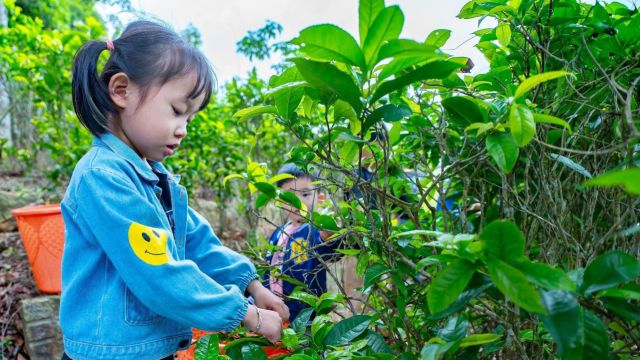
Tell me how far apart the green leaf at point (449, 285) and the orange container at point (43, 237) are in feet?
10.8

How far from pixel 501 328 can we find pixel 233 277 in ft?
2.52

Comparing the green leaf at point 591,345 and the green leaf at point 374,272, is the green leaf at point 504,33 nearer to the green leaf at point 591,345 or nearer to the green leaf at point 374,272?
the green leaf at point 374,272

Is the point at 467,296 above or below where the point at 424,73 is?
below

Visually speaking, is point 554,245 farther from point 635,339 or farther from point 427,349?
point 427,349

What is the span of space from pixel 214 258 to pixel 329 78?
870mm

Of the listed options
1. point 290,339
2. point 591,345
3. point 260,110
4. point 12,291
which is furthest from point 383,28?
point 12,291

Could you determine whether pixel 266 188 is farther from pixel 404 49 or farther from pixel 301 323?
pixel 404 49

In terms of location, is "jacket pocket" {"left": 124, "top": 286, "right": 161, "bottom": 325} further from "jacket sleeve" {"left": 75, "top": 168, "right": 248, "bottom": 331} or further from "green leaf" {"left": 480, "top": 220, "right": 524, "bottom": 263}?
"green leaf" {"left": 480, "top": 220, "right": 524, "bottom": 263}

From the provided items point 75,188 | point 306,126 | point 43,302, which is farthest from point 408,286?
point 43,302

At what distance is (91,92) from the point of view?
1.42 meters

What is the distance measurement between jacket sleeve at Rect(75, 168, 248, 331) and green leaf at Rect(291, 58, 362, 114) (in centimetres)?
55

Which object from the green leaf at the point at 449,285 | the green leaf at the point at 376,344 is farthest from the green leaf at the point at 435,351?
the green leaf at the point at 376,344

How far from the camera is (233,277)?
149 cm

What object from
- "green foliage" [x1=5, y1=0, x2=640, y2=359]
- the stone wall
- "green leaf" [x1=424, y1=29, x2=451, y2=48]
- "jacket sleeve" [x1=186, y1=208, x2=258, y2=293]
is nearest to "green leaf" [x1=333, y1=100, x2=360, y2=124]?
"green foliage" [x1=5, y1=0, x2=640, y2=359]
